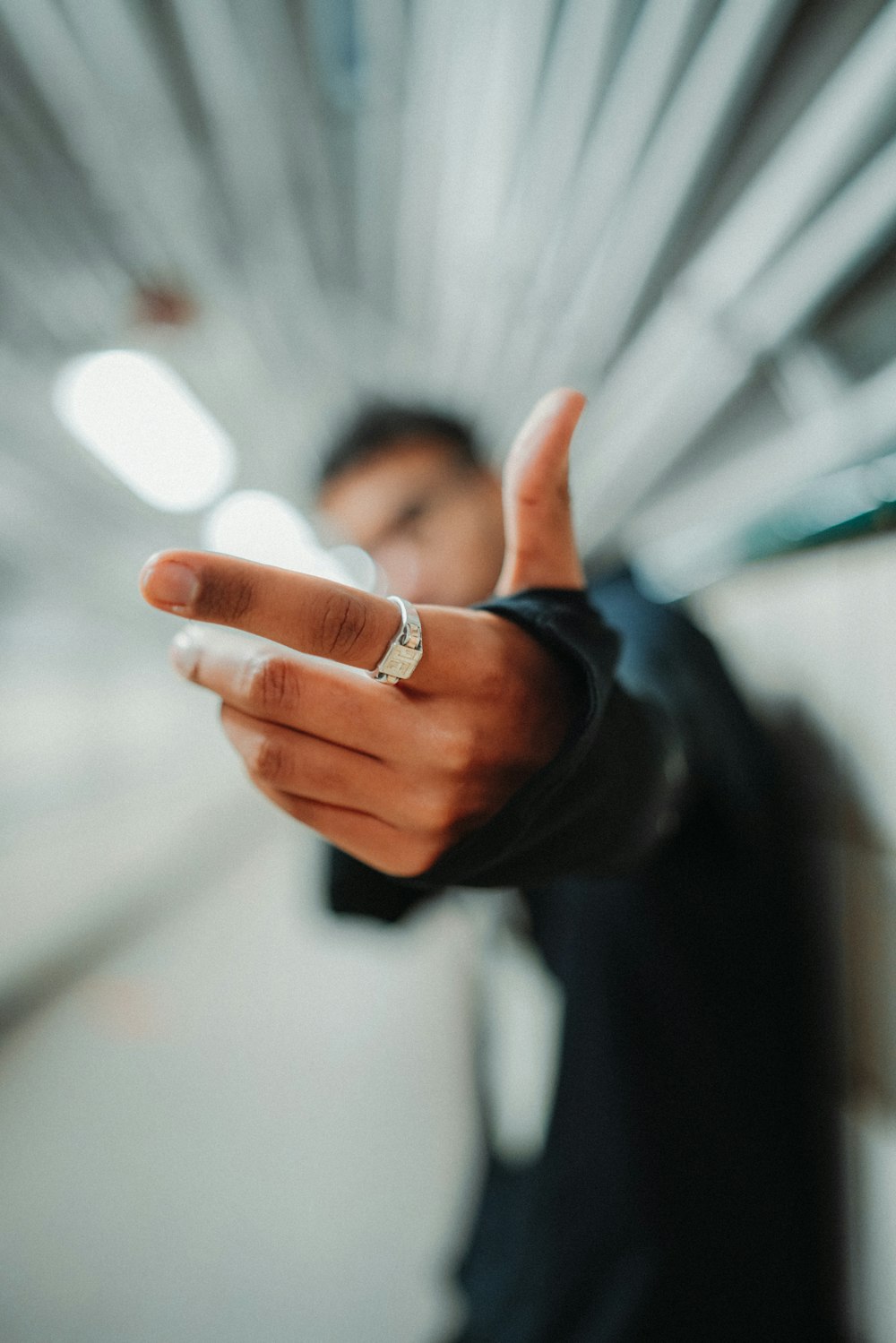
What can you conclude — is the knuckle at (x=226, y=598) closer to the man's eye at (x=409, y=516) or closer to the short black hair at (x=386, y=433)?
the man's eye at (x=409, y=516)

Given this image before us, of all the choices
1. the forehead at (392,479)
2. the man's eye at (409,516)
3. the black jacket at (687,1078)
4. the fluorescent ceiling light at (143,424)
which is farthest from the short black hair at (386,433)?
the black jacket at (687,1078)

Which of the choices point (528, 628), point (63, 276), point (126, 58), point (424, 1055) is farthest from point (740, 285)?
point (424, 1055)

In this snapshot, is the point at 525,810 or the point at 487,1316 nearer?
the point at 525,810

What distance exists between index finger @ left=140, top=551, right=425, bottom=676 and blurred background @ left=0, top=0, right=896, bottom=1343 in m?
0.24

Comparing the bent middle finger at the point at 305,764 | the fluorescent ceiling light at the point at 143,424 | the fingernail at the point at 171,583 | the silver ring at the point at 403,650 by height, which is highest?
the fluorescent ceiling light at the point at 143,424

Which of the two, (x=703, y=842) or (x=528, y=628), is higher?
(x=528, y=628)

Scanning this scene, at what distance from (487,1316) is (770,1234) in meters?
0.43

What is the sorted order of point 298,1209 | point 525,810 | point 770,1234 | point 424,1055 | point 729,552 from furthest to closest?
point 424,1055 < point 298,1209 < point 729,552 < point 770,1234 < point 525,810

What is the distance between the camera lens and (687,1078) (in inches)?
25.3

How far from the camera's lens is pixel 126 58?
2.13 feet

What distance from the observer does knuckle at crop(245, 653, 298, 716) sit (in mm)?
315

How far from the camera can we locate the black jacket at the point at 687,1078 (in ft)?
2.02

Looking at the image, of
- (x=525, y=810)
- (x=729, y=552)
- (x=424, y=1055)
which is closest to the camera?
(x=525, y=810)

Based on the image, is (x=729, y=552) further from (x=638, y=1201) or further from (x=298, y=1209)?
(x=298, y=1209)
